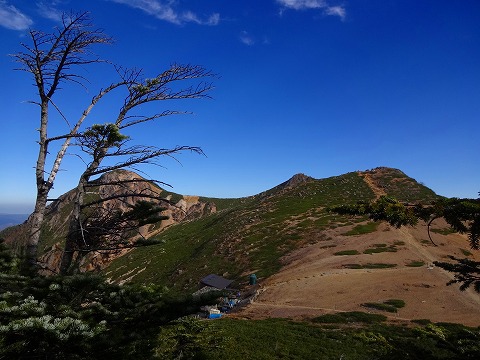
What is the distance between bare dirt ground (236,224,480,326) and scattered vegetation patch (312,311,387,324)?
1080mm

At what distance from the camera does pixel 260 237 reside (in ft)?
177

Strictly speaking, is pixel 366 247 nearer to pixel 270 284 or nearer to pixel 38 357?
pixel 270 284

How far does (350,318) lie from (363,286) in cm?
787

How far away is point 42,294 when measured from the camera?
532cm

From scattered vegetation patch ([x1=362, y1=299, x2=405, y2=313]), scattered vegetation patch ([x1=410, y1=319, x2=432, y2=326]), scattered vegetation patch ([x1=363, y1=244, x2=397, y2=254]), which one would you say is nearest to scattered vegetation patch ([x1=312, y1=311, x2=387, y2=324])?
scattered vegetation patch ([x1=410, y1=319, x2=432, y2=326])

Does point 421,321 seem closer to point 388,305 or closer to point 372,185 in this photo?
point 388,305

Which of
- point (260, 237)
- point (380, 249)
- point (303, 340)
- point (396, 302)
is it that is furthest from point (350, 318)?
point (260, 237)

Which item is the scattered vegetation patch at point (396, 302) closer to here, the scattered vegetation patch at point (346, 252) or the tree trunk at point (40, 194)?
the scattered vegetation patch at point (346, 252)

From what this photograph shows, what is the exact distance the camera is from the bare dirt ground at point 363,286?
23.7 meters

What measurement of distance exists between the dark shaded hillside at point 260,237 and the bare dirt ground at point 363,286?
504 centimetres

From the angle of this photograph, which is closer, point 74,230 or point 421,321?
point 74,230

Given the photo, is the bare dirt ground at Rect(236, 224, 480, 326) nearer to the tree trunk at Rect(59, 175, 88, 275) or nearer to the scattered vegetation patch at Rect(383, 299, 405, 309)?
the scattered vegetation patch at Rect(383, 299, 405, 309)

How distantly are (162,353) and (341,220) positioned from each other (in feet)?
154

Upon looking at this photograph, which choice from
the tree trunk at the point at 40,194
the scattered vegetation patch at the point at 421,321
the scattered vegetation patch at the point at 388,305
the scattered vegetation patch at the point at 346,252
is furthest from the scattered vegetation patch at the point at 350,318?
the tree trunk at the point at 40,194
